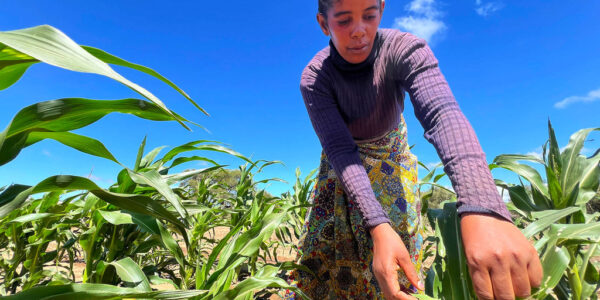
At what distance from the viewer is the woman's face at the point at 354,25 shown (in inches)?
36.6

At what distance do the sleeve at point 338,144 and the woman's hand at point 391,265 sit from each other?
0.29ft

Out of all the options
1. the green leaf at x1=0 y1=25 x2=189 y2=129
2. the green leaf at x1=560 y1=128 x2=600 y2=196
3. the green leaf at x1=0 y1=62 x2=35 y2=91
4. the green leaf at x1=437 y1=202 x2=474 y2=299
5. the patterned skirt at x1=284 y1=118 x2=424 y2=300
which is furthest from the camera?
the patterned skirt at x1=284 y1=118 x2=424 y2=300

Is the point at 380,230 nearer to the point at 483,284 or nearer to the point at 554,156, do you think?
the point at 483,284

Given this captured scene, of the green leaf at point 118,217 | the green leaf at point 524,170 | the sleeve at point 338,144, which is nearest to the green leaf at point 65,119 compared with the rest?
the green leaf at point 118,217

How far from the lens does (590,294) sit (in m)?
0.89

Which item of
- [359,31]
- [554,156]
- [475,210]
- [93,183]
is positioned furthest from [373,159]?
[93,183]

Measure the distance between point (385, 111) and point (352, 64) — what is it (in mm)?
202

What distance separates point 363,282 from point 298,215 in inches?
57.6

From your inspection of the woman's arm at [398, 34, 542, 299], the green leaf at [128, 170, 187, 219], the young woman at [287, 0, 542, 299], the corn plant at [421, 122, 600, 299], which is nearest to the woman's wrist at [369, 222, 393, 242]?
the young woman at [287, 0, 542, 299]

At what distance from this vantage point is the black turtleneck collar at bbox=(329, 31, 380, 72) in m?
1.09

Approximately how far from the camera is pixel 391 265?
2.31ft

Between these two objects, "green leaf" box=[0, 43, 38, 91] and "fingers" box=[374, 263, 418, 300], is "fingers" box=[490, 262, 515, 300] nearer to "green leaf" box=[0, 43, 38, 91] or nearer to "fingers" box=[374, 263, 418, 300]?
"fingers" box=[374, 263, 418, 300]

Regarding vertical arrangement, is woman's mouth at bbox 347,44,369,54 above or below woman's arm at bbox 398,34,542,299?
above

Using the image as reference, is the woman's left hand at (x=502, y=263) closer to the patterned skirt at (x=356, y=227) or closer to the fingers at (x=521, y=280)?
the fingers at (x=521, y=280)
